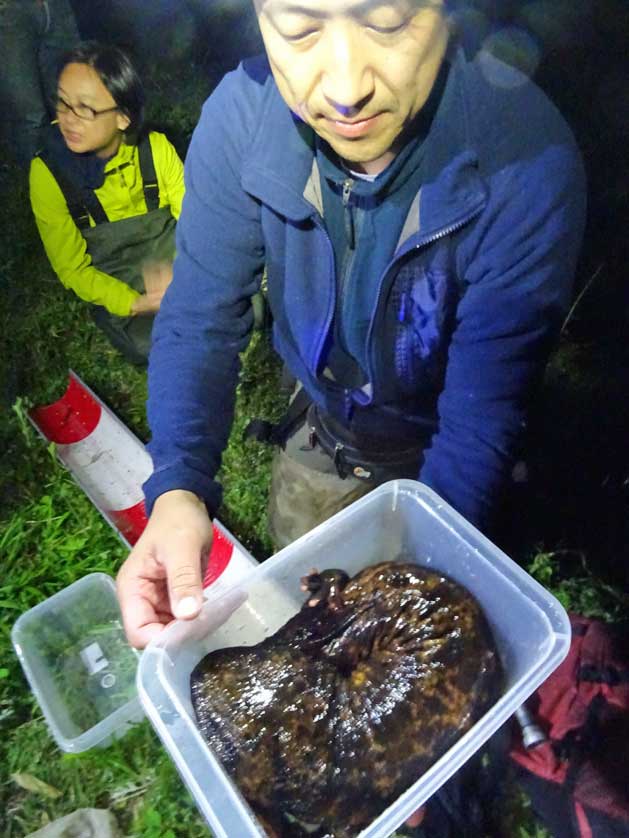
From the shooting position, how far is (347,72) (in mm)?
808

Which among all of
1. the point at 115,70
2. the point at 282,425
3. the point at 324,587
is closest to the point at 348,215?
the point at 115,70

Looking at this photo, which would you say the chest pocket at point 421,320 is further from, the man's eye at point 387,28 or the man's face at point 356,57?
the man's eye at point 387,28

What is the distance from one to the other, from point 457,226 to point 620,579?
1.21 metres

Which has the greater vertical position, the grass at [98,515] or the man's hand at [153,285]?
the man's hand at [153,285]

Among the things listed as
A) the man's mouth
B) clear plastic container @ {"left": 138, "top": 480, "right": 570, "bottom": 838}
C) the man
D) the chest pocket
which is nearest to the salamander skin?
clear plastic container @ {"left": 138, "top": 480, "right": 570, "bottom": 838}

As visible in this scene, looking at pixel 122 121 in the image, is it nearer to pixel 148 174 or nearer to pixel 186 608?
pixel 148 174

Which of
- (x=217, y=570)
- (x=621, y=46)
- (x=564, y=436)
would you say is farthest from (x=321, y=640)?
(x=621, y=46)

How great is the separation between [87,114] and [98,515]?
1.32m

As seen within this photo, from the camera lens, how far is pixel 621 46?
34.1 inches

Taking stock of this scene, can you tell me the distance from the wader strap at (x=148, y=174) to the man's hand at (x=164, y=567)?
2.48 feet

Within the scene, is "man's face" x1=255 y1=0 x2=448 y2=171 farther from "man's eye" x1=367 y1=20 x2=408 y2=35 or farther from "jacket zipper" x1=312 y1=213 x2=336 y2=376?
"jacket zipper" x1=312 y1=213 x2=336 y2=376

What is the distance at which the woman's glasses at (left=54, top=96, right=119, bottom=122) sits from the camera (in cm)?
144

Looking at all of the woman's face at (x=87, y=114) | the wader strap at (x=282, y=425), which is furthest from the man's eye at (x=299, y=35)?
the wader strap at (x=282, y=425)

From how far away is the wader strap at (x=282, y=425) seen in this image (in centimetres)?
192
